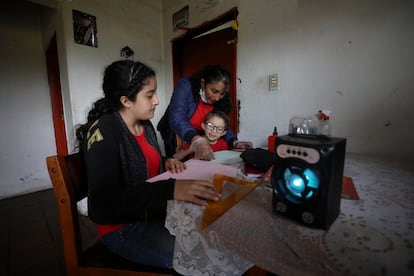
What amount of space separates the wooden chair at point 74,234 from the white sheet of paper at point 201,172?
250mm

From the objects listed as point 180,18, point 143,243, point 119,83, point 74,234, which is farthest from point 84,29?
→ point 143,243

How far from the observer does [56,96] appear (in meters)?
2.63

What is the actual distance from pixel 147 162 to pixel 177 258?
0.53 metres

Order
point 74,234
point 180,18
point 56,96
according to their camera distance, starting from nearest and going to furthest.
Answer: point 74,234
point 180,18
point 56,96

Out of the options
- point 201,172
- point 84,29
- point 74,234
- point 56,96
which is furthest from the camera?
point 56,96

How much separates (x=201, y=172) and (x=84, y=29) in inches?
83.7

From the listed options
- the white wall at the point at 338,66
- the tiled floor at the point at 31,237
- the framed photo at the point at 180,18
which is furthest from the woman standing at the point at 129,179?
the framed photo at the point at 180,18

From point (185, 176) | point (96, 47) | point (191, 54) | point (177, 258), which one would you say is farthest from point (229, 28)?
point (177, 258)

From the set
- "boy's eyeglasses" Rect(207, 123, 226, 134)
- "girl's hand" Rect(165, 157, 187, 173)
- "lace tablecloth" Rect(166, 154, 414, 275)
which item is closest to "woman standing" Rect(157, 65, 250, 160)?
"boy's eyeglasses" Rect(207, 123, 226, 134)

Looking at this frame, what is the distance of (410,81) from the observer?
1007 mm

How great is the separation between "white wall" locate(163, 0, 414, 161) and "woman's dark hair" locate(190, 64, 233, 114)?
1.14 feet

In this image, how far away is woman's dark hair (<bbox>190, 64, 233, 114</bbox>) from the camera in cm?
134

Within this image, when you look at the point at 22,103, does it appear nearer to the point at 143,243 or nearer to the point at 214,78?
the point at 214,78

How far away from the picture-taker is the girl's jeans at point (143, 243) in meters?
0.64
